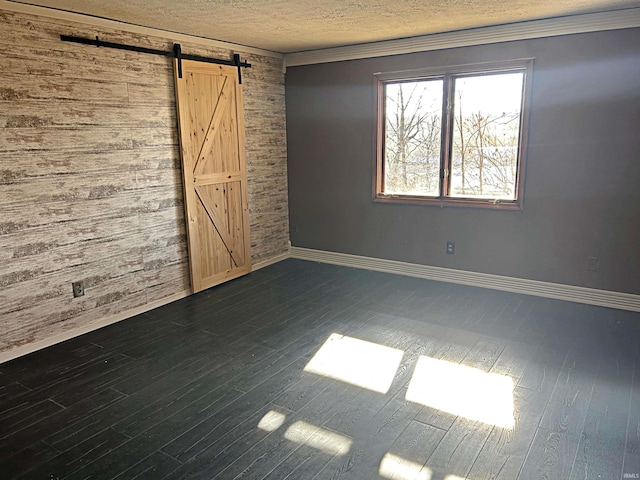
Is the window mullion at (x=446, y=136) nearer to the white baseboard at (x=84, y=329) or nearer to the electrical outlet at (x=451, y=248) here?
the electrical outlet at (x=451, y=248)

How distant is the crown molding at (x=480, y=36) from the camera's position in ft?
12.6

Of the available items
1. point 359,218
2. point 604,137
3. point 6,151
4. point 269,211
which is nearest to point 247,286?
→ point 269,211

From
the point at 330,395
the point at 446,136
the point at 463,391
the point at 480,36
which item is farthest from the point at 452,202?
the point at 330,395

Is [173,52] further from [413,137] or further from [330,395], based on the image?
[330,395]

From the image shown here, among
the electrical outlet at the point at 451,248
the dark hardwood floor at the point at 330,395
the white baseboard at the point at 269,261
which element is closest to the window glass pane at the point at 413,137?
the electrical outlet at the point at 451,248

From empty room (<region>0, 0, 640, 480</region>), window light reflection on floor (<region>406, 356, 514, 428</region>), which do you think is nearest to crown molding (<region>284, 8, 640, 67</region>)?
empty room (<region>0, 0, 640, 480</region>)

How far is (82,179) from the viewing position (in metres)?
3.69

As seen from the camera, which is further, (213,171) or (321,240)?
(321,240)

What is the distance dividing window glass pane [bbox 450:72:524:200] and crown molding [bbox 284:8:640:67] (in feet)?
1.14

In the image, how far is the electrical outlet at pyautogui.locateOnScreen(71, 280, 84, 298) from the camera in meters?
3.71

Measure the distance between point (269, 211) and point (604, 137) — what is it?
11.7 ft

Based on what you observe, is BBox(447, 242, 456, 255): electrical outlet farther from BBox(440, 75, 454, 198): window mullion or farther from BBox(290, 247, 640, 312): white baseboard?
BBox(440, 75, 454, 198): window mullion

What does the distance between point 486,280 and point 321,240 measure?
2.04 meters

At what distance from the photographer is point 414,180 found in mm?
5125
